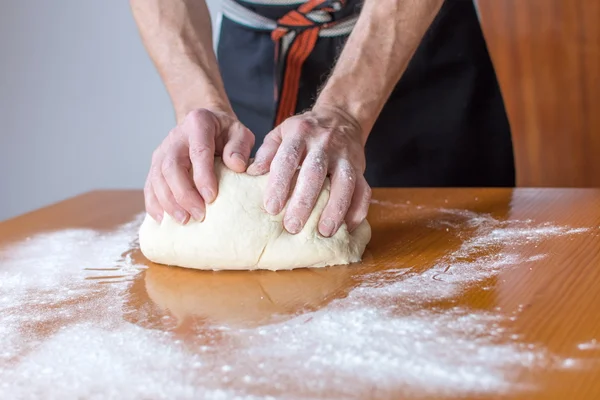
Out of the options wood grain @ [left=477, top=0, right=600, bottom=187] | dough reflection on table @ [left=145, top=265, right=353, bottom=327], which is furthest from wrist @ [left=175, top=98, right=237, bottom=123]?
wood grain @ [left=477, top=0, right=600, bottom=187]

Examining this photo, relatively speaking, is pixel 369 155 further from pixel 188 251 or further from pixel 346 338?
pixel 346 338

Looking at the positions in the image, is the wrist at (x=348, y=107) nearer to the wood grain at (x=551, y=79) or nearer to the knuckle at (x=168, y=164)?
the knuckle at (x=168, y=164)

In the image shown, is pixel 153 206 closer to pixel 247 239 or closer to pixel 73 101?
pixel 247 239

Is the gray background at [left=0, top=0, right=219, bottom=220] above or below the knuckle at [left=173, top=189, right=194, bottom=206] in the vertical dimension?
below

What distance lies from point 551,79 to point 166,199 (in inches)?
52.2

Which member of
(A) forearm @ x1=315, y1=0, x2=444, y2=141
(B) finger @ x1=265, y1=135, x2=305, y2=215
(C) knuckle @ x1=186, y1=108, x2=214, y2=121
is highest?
(A) forearm @ x1=315, y1=0, x2=444, y2=141

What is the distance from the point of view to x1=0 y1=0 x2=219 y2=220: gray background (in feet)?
9.13

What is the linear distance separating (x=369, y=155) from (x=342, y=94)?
20.2 inches

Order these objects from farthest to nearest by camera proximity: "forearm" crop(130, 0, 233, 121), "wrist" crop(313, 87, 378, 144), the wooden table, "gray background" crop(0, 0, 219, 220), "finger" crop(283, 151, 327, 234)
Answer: "gray background" crop(0, 0, 219, 220), "forearm" crop(130, 0, 233, 121), "wrist" crop(313, 87, 378, 144), "finger" crop(283, 151, 327, 234), the wooden table

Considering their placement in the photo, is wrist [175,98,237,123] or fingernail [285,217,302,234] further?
wrist [175,98,237,123]

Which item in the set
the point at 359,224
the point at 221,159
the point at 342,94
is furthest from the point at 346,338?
the point at 342,94

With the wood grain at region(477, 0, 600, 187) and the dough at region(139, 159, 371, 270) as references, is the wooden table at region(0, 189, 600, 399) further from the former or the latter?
the wood grain at region(477, 0, 600, 187)

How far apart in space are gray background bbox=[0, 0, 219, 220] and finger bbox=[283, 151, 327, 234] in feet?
6.21

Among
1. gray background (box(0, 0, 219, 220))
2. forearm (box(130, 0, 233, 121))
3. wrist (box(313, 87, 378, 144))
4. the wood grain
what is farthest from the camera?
gray background (box(0, 0, 219, 220))
